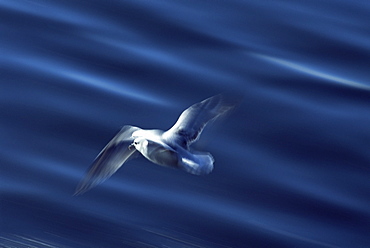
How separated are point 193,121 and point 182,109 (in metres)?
1.19

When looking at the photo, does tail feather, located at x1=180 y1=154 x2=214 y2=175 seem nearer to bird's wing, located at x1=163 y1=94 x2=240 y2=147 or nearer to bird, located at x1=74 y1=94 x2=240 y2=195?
bird, located at x1=74 y1=94 x2=240 y2=195

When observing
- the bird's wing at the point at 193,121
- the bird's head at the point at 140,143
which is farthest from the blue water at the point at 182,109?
the bird's head at the point at 140,143

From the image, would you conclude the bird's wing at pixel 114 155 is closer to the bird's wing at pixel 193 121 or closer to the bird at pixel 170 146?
the bird at pixel 170 146

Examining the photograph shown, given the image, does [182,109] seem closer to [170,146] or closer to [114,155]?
[114,155]

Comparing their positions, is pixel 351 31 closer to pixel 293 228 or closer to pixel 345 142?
pixel 345 142

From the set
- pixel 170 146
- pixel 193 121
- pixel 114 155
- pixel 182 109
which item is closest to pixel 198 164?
pixel 170 146

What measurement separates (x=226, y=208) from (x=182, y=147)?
84 cm

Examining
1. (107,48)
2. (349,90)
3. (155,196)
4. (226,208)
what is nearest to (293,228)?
(226,208)

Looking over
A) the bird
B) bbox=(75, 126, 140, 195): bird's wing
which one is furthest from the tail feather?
bbox=(75, 126, 140, 195): bird's wing

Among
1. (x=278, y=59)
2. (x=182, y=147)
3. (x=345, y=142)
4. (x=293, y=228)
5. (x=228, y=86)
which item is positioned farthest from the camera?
(x=278, y=59)

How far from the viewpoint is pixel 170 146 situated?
355 cm

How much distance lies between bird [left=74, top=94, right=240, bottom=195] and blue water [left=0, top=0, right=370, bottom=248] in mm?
367

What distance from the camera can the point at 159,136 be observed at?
12.1 feet

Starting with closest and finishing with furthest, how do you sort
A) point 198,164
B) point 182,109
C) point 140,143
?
point 198,164 < point 140,143 < point 182,109
